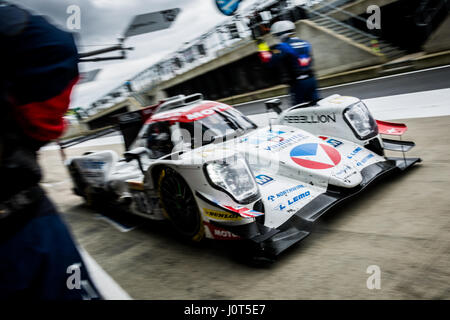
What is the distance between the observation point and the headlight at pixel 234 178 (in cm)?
278

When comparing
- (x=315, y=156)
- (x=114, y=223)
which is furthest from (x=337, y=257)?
(x=114, y=223)

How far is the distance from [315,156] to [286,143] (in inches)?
14.0

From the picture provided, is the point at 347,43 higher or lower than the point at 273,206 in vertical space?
lower

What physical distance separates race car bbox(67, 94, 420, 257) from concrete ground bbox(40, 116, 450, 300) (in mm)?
192

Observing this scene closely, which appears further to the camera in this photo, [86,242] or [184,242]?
[86,242]

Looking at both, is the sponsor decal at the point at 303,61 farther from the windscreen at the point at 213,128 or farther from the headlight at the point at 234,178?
the headlight at the point at 234,178

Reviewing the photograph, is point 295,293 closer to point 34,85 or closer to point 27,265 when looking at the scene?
point 27,265

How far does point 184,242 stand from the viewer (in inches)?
137

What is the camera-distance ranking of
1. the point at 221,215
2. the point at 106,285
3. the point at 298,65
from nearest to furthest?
the point at 221,215 < the point at 106,285 < the point at 298,65

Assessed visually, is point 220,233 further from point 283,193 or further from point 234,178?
point 283,193

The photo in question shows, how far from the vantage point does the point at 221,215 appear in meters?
2.78

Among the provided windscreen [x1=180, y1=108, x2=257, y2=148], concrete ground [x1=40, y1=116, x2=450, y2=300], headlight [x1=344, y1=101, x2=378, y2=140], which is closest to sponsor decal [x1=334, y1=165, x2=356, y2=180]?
concrete ground [x1=40, y1=116, x2=450, y2=300]
